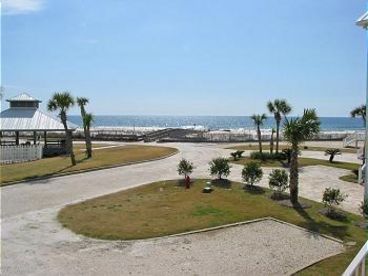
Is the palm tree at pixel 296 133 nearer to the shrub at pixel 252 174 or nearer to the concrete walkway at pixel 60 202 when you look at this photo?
the concrete walkway at pixel 60 202

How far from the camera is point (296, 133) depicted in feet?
63.8

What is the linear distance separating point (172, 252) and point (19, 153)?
25.9m

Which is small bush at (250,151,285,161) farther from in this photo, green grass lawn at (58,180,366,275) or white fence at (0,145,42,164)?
white fence at (0,145,42,164)

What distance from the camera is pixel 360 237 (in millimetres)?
14883

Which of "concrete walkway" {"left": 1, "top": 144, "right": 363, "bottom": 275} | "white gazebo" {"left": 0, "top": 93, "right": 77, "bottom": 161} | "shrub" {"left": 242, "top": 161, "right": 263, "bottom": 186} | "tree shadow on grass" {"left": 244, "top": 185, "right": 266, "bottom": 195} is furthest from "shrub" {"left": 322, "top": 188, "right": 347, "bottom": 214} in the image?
"white gazebo" {"left": 0, "top": 93, "right": 77, "bottom": 161}

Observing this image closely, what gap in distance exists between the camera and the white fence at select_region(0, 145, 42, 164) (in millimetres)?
34694

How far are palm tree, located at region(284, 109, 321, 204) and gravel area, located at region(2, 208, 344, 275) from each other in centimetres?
376

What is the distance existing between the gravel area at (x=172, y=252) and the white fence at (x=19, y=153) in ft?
67.1

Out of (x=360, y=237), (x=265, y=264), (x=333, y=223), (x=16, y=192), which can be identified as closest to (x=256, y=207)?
(x=333, y=223)

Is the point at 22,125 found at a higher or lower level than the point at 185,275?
higher

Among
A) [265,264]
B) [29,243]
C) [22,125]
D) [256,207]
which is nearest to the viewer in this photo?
[265,264]

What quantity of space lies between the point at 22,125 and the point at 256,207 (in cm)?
2766

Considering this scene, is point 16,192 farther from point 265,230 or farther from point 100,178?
point 265,230

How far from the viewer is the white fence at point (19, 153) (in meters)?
34.7
